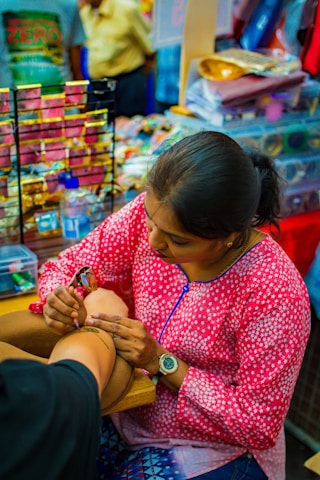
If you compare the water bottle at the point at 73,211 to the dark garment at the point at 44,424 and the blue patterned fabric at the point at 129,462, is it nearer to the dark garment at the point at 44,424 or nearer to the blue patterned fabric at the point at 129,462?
the blue patterned fabric at the point at 129,462

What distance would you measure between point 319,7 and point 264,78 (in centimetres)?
53

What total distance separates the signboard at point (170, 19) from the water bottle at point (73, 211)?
878 mm

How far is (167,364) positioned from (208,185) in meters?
0.41

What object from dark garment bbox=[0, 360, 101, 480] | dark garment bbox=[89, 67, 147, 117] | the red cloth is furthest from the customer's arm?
dark garment bbox=[89, 67, 147, 117]

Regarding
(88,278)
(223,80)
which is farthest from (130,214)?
(223,80)

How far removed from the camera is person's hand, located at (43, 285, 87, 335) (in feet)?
3.80

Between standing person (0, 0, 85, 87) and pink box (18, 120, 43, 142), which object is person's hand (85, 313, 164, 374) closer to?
pink box (18, 120, 43, 142)

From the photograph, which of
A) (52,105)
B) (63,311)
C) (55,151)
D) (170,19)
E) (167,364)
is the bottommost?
(167,364)

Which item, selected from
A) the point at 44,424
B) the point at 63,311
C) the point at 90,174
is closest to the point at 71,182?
the point at 90,174

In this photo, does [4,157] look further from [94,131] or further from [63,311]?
[63,311]

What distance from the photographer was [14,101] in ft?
4.92

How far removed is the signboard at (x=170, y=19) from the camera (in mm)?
2229

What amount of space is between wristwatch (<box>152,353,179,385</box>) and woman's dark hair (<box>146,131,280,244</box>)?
11.5 inches

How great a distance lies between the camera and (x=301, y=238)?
84.3 inches
